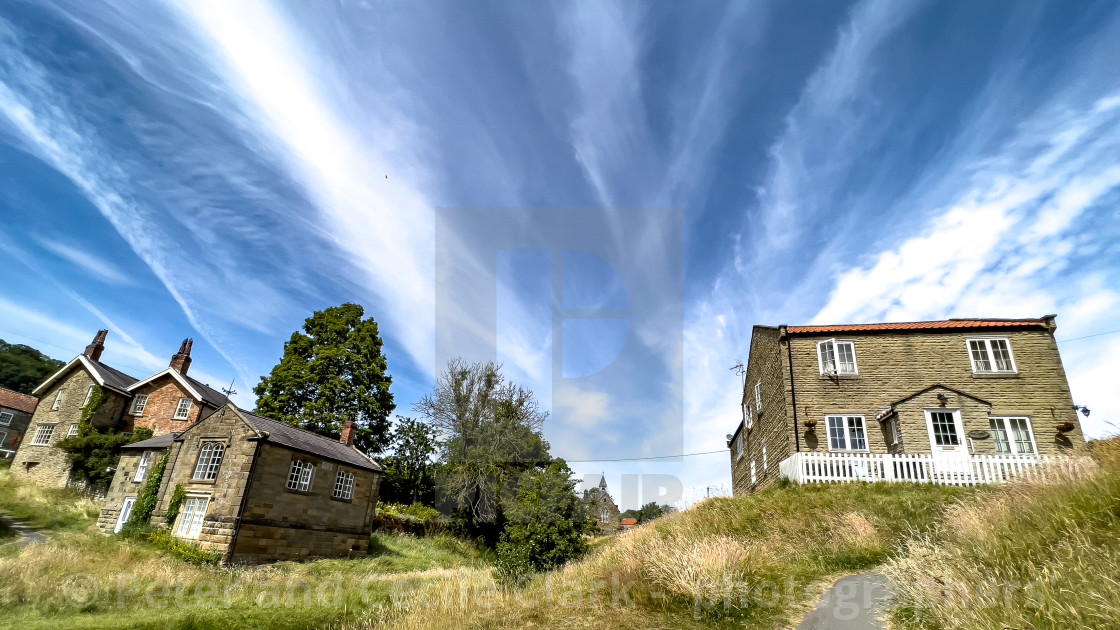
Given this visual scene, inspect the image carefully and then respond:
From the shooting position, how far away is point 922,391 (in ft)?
65.5

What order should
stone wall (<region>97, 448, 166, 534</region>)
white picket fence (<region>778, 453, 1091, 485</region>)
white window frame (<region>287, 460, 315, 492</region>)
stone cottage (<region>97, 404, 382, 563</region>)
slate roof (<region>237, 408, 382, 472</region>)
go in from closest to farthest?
1. white picket fence (<region>778, 453, 1091, 485</region>)
2. stone cottage (<region>97, 404, 382, 563</region>)
3. slate roof (<region>237, 408, 382, 472</region>)
4. white window frame (<region>287, 460, 315, 492</region>)
5. stone wall (<region>97, 448, 166, 534</region>)

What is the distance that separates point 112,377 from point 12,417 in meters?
18.7

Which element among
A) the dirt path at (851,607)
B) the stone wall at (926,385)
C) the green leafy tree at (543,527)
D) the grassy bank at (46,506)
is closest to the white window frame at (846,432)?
the stone wall at (926,385)

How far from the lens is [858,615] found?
6.80 metres

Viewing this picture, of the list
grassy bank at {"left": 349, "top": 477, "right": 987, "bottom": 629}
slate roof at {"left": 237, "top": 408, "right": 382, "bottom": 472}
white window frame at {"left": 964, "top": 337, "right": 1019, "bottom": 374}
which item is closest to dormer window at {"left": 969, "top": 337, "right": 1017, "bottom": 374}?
white window frame at {"left": 964, "top": 337, "right": 1019, "bottom": 374}

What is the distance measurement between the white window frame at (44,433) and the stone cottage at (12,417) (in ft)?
42.5

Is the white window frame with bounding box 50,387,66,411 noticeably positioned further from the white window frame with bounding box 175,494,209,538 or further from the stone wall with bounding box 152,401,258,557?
the white window frame with bounding box 175,494,209,538

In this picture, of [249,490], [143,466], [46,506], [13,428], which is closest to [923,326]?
[249,490]

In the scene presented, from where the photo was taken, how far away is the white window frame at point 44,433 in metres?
32.9

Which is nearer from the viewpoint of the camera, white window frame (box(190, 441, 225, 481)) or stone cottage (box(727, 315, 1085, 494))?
stone cottage (box(727, 315, 1085, 494))

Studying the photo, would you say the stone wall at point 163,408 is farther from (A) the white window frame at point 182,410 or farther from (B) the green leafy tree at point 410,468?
(B) the green leafy tree at point 410,468

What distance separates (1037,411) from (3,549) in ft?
127

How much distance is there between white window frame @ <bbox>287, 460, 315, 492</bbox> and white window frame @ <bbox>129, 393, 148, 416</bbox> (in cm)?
2097

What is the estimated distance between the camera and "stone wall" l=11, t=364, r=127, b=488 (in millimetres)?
31234
